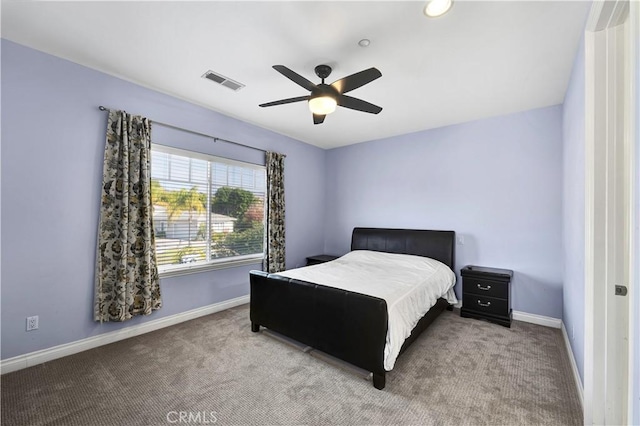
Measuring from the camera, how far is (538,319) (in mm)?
3381

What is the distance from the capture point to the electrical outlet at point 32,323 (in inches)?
92.4

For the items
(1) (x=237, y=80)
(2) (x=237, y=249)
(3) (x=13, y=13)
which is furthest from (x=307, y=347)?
(3) (x=13, y=13)

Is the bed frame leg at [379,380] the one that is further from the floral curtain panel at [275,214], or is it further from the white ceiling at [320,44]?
the white ceiling at [320,44]

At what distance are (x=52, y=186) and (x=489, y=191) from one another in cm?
490

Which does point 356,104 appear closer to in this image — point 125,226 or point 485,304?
point 125,226

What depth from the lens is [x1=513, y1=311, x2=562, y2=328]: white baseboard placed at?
3270mm

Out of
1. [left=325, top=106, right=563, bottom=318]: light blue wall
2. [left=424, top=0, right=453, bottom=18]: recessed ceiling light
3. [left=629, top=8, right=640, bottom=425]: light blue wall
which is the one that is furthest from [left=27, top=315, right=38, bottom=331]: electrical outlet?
[left=325, top=106, right=563, bottom=318]: light blue wall

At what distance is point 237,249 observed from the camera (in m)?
4.07

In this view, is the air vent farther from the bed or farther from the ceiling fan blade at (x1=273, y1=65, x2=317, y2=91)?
the bed

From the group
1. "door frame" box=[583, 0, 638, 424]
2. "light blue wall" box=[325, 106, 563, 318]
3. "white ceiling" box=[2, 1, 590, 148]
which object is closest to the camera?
"door frame" box=[583, 0, 638, 424]

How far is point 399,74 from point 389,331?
2.36m

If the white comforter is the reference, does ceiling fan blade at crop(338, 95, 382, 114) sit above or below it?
above

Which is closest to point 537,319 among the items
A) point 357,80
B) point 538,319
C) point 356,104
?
point 538,319

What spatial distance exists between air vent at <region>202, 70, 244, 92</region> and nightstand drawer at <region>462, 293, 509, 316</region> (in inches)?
148
